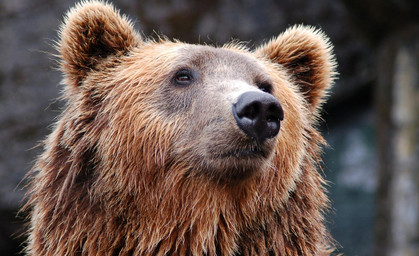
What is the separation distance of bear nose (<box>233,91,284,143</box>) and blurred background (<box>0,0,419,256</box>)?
535cm

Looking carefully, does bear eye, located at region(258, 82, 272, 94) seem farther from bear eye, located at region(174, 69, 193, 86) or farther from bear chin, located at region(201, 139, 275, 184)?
bear chin, located at region(201, 139, 275, 184)

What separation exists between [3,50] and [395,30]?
23.5ft

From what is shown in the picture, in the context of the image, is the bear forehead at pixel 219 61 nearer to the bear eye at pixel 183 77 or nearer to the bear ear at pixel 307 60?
the bear eye at pixel 183 77

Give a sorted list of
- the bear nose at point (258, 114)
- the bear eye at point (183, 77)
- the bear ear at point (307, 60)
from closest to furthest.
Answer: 1. the bear nose at point (258, 114)
2. the bear eye at point (183, 77)
3. the bear ear at point (307, 60)

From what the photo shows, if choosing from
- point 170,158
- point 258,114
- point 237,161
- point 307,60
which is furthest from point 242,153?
point 307,60

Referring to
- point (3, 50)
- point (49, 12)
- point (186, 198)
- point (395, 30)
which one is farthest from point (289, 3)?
point (186, 198)

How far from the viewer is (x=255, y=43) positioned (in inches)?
384

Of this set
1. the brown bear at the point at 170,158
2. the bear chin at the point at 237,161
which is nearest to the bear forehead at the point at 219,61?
the brown bear at the point at 170,158

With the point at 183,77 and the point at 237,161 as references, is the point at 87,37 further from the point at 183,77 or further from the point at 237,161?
the point at 237,161

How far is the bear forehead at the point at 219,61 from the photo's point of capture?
176 inches

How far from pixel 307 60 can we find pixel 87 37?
204 centimetres

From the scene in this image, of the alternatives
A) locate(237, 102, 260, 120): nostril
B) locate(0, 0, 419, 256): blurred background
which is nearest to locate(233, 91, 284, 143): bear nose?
locate(237, 102, 260, 120): nostril

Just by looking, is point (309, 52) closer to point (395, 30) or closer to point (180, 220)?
point (180, 220)

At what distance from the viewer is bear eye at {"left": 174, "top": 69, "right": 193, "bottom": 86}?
4402 mm
